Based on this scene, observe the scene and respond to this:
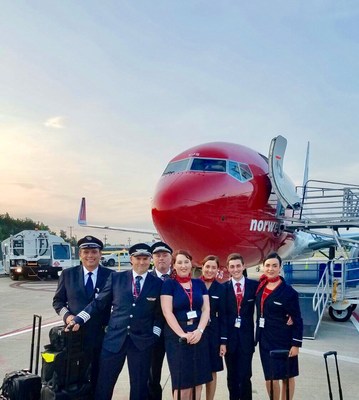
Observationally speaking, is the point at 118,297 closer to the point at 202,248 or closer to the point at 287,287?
the point at 287,287

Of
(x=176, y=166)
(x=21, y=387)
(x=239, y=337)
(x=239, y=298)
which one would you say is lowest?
(x=21, y=387)

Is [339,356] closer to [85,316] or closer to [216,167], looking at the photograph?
[216,167]

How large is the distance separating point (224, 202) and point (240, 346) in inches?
169

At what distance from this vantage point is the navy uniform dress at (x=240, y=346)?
13.1ft

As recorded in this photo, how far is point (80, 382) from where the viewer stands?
A: 3.65m

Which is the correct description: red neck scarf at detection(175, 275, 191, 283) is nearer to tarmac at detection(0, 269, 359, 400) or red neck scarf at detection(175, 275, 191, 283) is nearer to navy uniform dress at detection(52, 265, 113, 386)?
navy uniform dress at detection(52, 265, 113, 386)

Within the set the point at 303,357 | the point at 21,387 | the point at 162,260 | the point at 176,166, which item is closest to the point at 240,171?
the point at 176,166

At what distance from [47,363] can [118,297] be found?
800 mm

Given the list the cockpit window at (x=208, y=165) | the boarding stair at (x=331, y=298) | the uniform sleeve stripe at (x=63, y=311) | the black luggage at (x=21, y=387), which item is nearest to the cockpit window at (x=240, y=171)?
the cockpit window at (x=208, y=165)

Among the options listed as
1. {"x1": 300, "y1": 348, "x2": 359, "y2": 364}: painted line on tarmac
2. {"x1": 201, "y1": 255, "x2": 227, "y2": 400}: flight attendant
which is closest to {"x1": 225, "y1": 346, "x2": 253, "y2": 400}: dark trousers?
{"x1": 201, "y1": 255, "x2": 227, "y2": 400}: flight attendant

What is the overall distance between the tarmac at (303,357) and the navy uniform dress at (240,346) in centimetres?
69

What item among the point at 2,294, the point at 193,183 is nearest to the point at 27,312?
the point at 2,294

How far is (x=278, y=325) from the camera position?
3891 mm

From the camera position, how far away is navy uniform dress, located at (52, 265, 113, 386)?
395 cm
